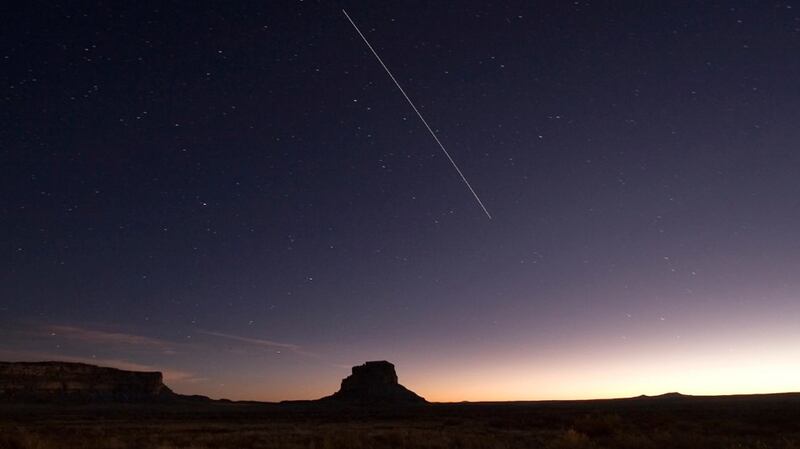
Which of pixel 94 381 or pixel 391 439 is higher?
pixel 94 381

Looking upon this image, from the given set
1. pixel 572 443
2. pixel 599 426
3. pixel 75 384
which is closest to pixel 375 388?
pixel 75 384

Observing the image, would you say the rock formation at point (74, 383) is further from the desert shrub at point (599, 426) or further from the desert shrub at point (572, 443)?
the desert shrub at point (572, 443)

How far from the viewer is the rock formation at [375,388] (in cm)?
18300

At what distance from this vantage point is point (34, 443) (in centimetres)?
2088

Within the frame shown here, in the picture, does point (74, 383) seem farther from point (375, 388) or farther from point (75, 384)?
point (375, 388)

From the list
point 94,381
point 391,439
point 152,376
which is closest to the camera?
point 391,439

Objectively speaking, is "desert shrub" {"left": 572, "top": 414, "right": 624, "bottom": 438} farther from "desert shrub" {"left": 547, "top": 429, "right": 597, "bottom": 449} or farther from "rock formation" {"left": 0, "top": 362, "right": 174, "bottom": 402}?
"rock formation" {"left": 0, "top": 362, "right": 174, "bottom": 402}

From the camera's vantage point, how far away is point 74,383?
461 ft

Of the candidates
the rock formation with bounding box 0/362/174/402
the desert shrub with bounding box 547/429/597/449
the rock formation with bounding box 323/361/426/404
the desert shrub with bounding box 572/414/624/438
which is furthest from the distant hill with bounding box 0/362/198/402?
the desert shrub with bounding box 547/429/597/449

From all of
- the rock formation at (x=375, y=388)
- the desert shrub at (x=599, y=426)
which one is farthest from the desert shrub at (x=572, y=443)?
the rock formation at (x=375, y=388)

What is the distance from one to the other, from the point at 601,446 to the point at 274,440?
1349 cm

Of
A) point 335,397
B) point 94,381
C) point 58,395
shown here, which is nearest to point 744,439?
point 58,395

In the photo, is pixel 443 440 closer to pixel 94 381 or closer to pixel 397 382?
pixel 94 381

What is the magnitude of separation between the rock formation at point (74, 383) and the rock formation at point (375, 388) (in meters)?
55.2
